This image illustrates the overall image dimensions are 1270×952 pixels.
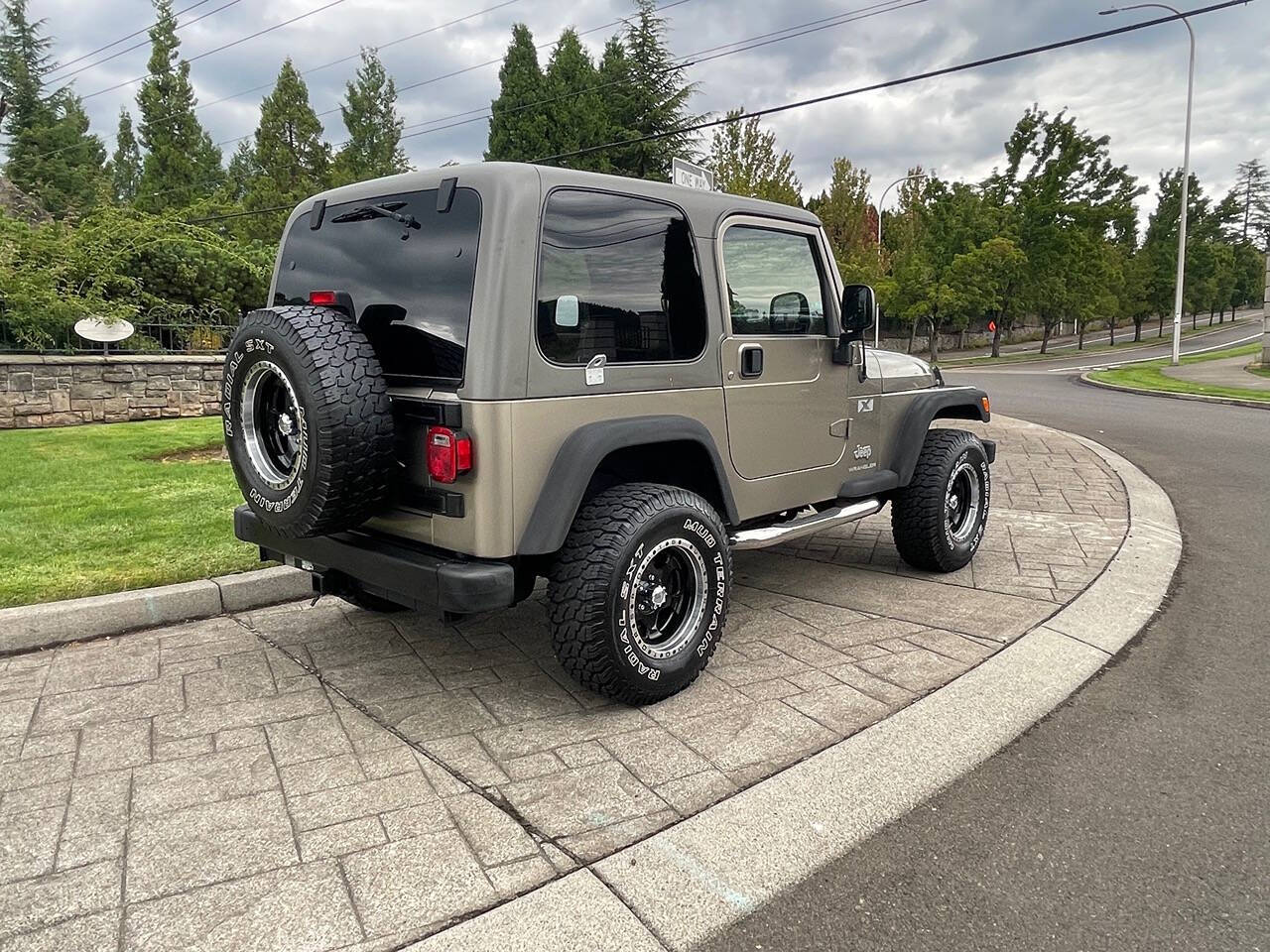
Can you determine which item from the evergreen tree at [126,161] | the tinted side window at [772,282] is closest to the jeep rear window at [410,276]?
the tinted side window at [772,282]

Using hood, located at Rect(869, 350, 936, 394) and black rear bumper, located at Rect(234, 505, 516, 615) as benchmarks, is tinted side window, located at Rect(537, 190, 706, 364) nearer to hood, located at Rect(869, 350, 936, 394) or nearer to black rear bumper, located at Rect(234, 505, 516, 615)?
black rear bumper, located at Rect(234, 505, 516, 615)

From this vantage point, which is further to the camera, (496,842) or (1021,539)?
(1021,539)

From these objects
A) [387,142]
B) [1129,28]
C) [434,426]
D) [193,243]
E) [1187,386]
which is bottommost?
[1187,386]

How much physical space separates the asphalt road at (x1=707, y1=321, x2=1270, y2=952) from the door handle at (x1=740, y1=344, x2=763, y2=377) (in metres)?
1.89

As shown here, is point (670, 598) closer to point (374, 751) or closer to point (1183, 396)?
point (374, 751)

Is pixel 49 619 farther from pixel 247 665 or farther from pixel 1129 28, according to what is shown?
pixel 1129 28

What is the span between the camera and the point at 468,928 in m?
2.09

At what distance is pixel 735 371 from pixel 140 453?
23.4 ft

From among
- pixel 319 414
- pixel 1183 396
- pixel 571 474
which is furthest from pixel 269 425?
pixel 1183 396

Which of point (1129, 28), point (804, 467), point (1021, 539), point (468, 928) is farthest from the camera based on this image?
point (1129, 28)

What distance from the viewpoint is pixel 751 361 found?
3900 mm

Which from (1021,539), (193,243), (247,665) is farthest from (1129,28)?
(193,243)

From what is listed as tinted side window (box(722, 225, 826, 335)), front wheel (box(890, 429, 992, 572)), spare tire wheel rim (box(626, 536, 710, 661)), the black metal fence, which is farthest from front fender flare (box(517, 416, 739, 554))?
the black metal fence

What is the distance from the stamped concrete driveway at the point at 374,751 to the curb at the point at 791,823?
0.09 meters
